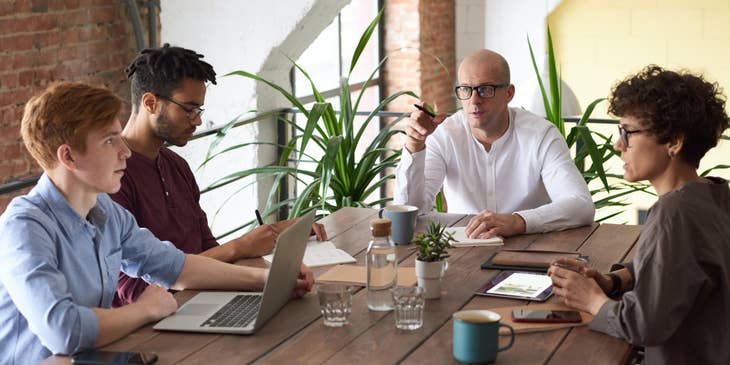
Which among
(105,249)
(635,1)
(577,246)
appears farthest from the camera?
(635,1)

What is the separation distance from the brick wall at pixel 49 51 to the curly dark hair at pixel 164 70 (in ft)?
3.84

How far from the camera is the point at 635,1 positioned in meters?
6.65

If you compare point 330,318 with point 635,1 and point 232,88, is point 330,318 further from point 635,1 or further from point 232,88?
point 635,1

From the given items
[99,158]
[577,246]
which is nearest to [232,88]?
[577,246]

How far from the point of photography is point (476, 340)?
6.04ft

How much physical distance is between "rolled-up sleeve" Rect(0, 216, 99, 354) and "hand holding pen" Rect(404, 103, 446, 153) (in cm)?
155

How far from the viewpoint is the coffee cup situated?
110 inches

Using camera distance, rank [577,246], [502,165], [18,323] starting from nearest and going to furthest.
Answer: [18,323], [577,246], [502,165]

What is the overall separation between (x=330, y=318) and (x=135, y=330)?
1.36 ft

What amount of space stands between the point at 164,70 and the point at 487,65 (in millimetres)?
1164

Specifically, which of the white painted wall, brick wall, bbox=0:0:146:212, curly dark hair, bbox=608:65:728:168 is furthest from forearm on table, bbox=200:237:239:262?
the white painted wall

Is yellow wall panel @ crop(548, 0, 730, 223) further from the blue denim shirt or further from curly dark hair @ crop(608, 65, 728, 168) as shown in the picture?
the blue denim shirt

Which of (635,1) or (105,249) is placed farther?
(635,1)

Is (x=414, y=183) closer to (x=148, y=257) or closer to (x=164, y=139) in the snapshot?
(x=164, y=139)
